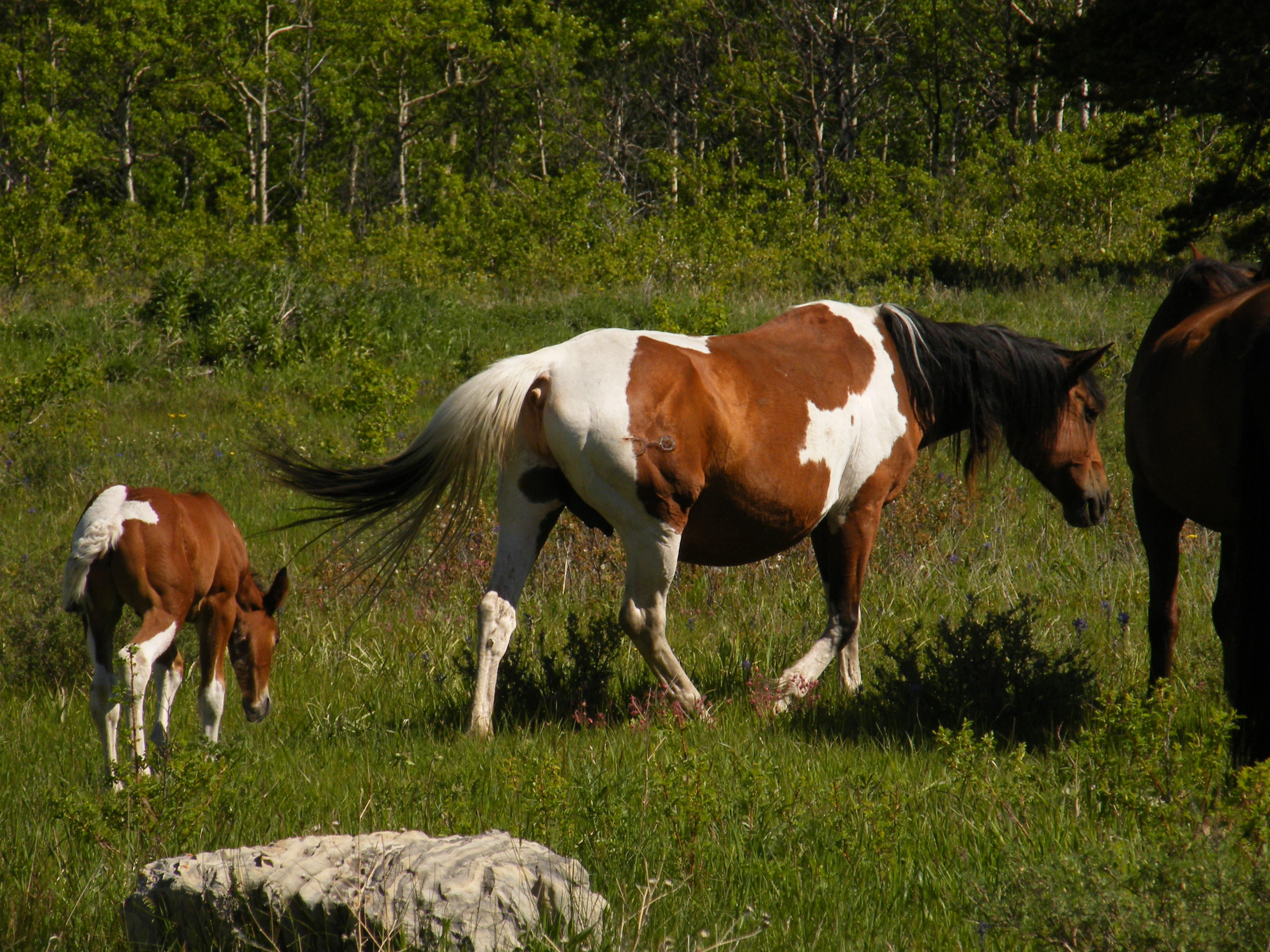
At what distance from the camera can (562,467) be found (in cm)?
423

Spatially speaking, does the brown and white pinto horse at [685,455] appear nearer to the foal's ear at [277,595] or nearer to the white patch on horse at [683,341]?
the white patch on horse at [683,341]

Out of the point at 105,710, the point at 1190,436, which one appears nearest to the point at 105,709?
the point at 105,710

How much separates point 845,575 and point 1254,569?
6.89 feet

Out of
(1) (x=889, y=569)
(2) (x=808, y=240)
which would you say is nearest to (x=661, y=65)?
(2) (x=808, y=240)

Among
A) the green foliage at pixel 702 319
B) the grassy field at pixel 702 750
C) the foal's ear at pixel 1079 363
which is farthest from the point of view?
the green foliage at pixel 702 319

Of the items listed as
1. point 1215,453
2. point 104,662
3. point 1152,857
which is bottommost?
point 104,662

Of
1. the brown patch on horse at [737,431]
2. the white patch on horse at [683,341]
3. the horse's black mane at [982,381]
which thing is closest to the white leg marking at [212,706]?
the brown patch on horse at [737,431]

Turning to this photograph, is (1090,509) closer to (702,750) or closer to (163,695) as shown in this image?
(702,750)

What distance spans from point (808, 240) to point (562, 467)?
19640 millimetres

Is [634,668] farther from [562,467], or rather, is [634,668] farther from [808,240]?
[808,240]

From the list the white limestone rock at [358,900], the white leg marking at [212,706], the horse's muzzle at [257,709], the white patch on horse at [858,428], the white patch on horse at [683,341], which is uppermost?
the white patch on horse at [683,341]

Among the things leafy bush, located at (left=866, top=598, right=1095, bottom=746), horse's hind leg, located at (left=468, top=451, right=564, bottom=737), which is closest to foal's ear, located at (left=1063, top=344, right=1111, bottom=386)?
leafy bush, located at (left=866, top=598, right=1095, bottom=746)

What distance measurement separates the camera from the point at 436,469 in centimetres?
442

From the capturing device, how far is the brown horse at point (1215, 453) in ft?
9.68
